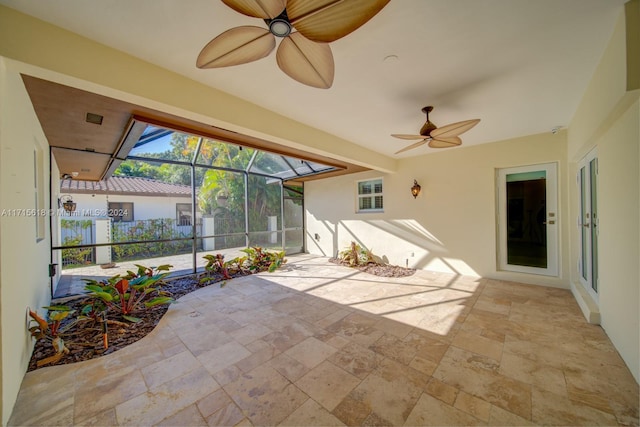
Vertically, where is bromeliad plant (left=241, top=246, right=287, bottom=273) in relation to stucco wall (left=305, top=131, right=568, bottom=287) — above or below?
below

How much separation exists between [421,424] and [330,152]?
361 cm

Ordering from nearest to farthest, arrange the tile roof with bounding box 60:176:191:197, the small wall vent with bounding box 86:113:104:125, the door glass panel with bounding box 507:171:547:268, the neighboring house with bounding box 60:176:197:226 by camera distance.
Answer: the small wall vent with bounding box 86:113:104:125 < the door glass panel with bounding box 507:171:547:268 < the neighboring house with bounding box 60:176:197:226 < the tile roof with bounding box 60:176:191:197

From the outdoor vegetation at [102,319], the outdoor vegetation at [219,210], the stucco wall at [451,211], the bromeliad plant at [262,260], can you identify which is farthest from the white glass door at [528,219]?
the outdoor vegetation at [102,319]

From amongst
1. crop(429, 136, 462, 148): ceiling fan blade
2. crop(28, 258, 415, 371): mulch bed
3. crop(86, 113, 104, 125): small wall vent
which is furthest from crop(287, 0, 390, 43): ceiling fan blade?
Result: crop(28, 258, 415, 371): mulch bed

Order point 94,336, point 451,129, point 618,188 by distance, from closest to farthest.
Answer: point 618,188, point 94,336, point 451,129

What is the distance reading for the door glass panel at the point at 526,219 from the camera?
4.33 metres

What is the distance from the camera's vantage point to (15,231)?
A: 184 centimetres

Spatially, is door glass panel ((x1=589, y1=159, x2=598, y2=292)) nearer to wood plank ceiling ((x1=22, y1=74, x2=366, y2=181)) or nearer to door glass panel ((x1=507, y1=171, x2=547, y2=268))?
door glass panel ((x1=507, y1=171, x2=547, y2=268))

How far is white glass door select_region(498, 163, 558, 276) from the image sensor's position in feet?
13.6

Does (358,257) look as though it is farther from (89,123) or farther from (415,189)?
(89,123)

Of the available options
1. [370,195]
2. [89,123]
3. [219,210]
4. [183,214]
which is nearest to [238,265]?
[219,210]

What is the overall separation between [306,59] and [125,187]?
9.12m

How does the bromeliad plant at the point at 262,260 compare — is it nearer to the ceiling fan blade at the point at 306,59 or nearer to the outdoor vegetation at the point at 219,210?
the outdoor vegetation at the point at 219,210

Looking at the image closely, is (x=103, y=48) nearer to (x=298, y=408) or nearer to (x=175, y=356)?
(x=175, y=356)
